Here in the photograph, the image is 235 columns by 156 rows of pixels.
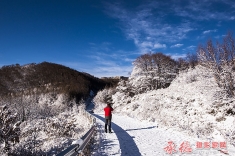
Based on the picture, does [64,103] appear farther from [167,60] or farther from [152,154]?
[152,154]

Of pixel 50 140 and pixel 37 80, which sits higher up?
pixel 37 80

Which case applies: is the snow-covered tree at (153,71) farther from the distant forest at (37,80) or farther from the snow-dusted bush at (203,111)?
the distant forest at (37,80)

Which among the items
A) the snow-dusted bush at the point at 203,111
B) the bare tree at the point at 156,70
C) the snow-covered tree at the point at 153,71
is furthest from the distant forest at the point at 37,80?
the snow-dusted bush at the point at 203,111

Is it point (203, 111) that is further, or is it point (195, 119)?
point (203, 111)

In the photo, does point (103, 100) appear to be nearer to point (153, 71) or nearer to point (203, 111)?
point (153, 71)

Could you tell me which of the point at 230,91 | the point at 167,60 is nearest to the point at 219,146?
the point at 230,91

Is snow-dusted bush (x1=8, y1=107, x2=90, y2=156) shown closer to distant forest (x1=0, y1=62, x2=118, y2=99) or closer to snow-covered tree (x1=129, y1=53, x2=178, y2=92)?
snow-covered tree (x1=129, y1=53, x2=178, y2=92)

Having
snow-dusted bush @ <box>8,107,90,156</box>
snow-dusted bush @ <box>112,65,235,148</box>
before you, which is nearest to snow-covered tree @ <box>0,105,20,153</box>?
snow-dusted bush @ <box>8,107,90,156</box>

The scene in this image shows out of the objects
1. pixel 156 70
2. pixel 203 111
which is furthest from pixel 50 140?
pixel 156 70

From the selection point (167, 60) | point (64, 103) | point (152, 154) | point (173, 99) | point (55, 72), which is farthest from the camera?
point (55, 72)

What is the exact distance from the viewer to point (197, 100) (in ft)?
59.5

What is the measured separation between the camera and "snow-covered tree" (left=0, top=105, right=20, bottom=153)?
1529cm

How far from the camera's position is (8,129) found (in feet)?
52.2

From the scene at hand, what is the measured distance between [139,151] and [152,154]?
2.23ft
